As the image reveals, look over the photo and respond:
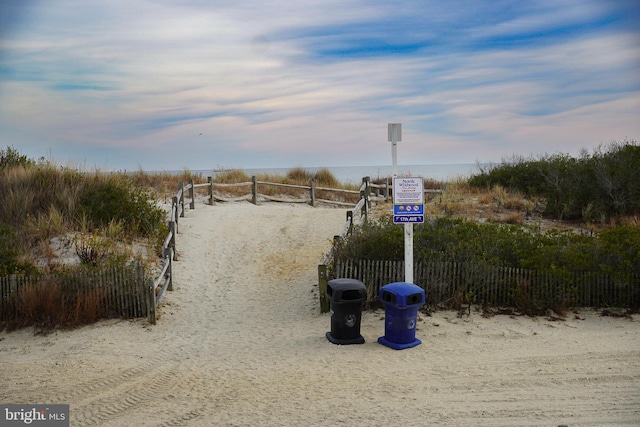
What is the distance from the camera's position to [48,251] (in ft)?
41.9

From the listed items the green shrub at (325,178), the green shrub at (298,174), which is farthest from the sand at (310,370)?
the green shrub at (298,174)

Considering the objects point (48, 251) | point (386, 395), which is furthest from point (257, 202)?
point (386, 395)

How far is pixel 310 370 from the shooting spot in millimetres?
8133

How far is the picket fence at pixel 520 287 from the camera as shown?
10805 mm

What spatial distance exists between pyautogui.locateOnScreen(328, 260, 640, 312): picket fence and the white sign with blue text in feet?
5.46

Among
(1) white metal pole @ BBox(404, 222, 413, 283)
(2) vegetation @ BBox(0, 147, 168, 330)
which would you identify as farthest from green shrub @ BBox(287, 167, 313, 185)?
(1) white metal pole @ BBox(404, 222, 413, 283)

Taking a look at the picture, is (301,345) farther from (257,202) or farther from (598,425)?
(257,202)

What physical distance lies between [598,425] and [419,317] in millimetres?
4628

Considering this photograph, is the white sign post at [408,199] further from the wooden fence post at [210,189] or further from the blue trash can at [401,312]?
the wooden fence post at [210,189]

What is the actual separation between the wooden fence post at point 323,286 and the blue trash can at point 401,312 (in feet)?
7.48

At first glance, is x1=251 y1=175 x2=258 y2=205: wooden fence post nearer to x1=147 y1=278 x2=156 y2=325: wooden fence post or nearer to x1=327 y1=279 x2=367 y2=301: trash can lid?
x1=147 y1=278 x2=156 y2=325: wooden fence post

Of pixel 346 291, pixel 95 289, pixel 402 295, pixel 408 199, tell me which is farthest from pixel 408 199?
pixel 95 289

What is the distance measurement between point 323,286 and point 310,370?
3.26 m

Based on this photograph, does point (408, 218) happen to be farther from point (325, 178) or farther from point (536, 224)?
point (325, 178)
